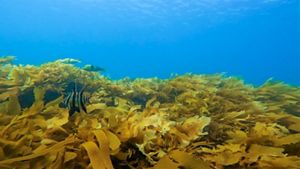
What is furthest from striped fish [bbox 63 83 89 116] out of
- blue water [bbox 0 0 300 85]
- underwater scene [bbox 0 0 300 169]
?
blue water [bbox 0 0 300 85]

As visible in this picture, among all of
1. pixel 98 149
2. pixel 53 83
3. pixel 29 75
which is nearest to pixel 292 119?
pixel 98 149

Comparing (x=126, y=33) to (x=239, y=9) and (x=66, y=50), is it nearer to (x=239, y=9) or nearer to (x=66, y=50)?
(x=66, y=50)

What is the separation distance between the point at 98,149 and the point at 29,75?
2.80m

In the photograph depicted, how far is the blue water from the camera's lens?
168 ft

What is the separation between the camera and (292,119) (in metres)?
2.87

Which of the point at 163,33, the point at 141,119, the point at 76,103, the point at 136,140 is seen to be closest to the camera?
the point at 136,140

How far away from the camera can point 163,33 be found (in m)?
79.4

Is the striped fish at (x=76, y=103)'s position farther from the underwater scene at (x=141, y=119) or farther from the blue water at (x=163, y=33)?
the blue water at (x=163, y=33)

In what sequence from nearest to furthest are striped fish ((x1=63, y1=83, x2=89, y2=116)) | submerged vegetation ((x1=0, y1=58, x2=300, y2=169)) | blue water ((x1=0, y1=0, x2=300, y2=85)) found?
submerged vegetation ((x1=0, y1=58, x2=300, y2=169)) → striped fish ((x1=63, y1=83, x2=89, y2=116)) → blue water ((x1=0, y1=0, x2=300, y2=85))

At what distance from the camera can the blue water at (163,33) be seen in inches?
2017

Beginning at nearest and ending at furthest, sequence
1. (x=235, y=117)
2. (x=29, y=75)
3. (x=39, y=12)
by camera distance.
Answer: (x=235, y=117) < (x=29, y=75) < (x=39, y=12)

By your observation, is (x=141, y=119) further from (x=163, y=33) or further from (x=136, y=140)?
(x=163, y=33)

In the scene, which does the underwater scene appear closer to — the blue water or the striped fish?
the striped fish

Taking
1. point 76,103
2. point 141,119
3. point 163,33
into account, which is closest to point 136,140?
point 141,119
